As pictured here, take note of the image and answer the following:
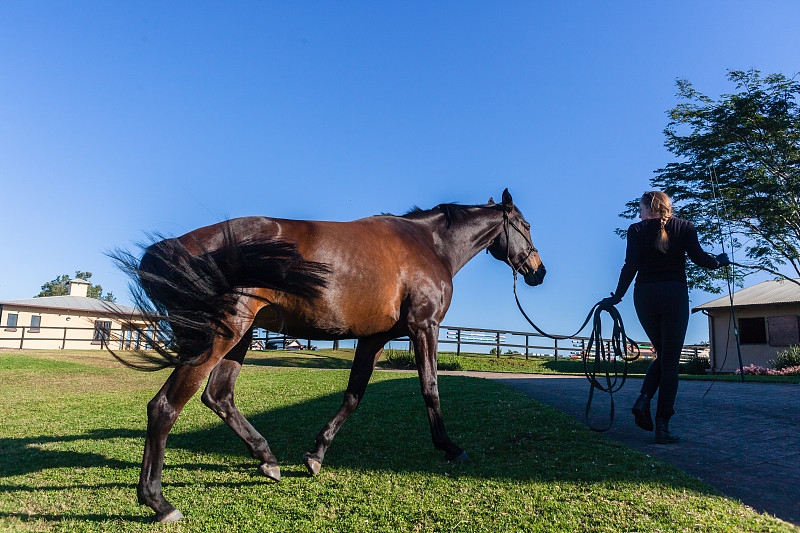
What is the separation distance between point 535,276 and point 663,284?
1.31 m

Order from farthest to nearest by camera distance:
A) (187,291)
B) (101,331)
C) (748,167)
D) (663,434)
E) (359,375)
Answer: (748,167) → (663,434) → (359,375) → (101,331) → (187,291)

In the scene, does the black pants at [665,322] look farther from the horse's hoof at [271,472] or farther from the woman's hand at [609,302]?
the horse's hoof at [271,472]

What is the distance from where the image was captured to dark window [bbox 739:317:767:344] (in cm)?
2212

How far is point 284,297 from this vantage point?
11.1ft

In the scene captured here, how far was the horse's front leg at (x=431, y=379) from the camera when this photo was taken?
3.94 metres

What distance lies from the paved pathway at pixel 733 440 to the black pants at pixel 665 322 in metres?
0.48

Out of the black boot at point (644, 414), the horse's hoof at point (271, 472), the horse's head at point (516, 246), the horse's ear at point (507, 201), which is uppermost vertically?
the horse's ear at point (507, 201)

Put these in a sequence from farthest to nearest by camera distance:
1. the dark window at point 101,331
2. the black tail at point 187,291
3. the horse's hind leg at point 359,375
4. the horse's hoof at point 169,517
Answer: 1. the horse's hind leg at point 359,375
2. the dark window at point 101,331
3. the black tail at point 187,291
4. the horse's hoof at point 169,517

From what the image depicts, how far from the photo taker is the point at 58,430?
18.8 feet

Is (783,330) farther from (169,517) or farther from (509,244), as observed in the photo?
(169,517)

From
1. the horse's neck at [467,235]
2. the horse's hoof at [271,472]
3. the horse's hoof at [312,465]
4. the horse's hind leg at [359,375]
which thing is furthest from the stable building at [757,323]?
the horse's hoof at [271,472]

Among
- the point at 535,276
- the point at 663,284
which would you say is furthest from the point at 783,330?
the point at 663,284

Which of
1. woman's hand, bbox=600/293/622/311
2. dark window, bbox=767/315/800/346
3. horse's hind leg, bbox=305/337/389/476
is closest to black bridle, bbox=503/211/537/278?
woman's hand, bbox=600/293/622/311

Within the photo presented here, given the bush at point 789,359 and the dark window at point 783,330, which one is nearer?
the bush at point 789,359
